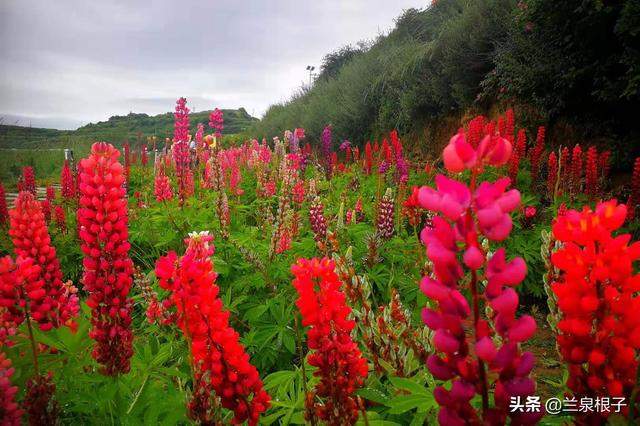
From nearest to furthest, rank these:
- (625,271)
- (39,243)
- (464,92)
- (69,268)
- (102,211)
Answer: (625,271) → (102,211) → (39,243) → (69,268) → (464,92)

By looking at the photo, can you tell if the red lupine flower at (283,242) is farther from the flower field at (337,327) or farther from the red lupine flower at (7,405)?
the red lupine flower at (7,405)

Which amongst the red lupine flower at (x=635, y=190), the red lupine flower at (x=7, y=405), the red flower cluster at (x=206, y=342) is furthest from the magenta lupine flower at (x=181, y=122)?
the red lupine flower at (x=635, y=190)

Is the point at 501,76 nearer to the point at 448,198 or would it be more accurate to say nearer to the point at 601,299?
the point at 601,299

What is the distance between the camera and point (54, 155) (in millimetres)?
14352

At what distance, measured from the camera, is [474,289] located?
0.70 m

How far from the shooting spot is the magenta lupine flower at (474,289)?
70cm

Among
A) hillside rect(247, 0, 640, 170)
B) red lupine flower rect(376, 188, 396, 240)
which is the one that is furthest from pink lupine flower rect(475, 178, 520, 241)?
hillside rect(247, 0, 640, 170)

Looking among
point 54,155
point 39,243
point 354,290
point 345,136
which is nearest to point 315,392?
point 354,290

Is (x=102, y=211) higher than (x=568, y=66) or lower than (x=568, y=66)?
lower

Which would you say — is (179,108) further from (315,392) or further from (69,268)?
(315,392)

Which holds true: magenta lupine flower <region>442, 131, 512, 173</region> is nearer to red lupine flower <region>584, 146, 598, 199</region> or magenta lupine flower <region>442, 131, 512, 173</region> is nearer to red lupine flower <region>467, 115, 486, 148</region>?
red lupine flower <region>584, 146, 598, 199</region>

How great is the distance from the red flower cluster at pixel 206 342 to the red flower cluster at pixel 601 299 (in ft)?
2.95

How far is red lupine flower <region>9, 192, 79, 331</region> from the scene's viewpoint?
1695 mm

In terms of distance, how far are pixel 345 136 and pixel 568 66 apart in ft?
23.4
